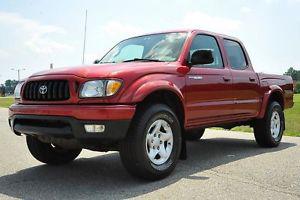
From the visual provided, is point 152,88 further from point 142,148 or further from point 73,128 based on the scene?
point 73,128

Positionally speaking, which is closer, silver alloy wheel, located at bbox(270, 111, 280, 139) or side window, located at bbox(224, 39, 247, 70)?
side window, located at bbox(224, 39, 247, 70)

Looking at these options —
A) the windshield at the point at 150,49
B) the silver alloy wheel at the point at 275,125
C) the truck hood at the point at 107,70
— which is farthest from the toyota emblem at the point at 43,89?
the silver alloy wheel at the point at 275,125

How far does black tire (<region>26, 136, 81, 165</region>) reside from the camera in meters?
6.21

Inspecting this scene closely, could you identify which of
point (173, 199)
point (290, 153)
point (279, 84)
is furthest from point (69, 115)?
point (279, 84)

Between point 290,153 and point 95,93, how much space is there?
388 centimetres

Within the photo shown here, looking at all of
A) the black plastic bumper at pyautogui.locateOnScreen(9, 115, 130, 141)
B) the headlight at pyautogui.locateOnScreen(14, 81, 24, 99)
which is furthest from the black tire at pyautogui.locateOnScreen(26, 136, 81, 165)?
the black plastic bumper at pyautogui.locateOnScreen(9, 115, 130, 141)

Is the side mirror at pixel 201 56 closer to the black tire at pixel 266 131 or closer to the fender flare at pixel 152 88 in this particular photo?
the fender flare at pixel 152 88

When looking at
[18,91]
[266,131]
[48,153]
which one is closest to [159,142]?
[48,153]

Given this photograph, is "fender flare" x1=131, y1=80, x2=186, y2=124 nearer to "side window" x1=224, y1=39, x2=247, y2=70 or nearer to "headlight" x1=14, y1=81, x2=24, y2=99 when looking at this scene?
"headlight" x1=14, y1=81, x2=24, y2=99

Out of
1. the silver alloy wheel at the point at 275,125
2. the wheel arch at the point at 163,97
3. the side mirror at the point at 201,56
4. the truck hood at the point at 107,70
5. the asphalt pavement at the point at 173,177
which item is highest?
the side mirror at the point at 201,56

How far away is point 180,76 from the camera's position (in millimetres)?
5883

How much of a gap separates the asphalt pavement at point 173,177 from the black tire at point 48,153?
127mm

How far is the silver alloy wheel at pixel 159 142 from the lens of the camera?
5355 millimetres

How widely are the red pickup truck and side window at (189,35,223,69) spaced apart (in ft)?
0.05
